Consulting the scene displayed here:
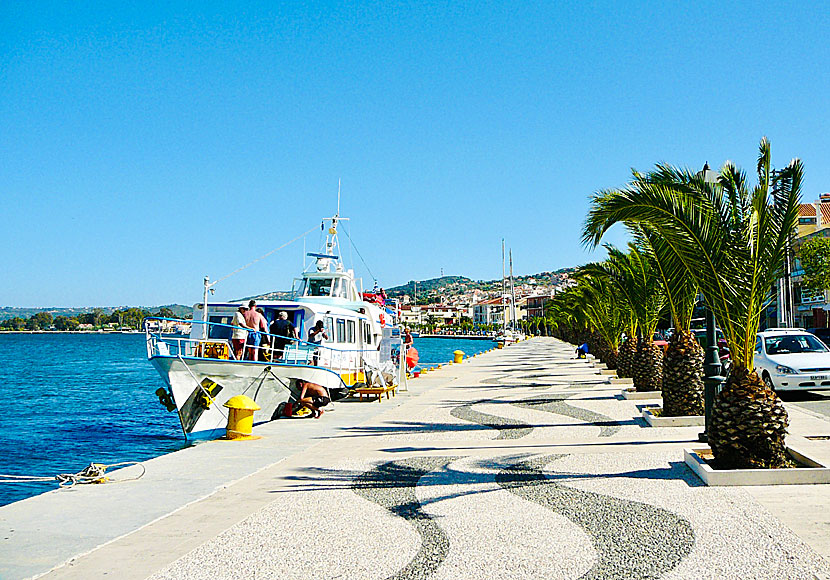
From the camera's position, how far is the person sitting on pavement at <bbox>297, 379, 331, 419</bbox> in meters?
16.9

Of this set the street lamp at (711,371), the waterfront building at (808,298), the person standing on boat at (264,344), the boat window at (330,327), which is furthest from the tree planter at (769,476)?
the waterfront building at (808,298)

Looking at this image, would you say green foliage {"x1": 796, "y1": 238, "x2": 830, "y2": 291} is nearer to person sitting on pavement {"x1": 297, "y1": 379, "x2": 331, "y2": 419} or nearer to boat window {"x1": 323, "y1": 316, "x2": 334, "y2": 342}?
boat window {"x1": 323, "y1": 316, "x2": 334, "y2": 342}

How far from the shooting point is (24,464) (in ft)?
59.3

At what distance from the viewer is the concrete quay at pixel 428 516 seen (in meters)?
5.86

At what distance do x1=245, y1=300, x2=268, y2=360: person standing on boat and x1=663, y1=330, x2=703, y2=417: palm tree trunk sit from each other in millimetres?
8510

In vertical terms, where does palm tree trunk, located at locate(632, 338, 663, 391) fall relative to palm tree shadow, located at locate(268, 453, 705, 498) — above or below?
above

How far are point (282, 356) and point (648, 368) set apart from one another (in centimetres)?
890

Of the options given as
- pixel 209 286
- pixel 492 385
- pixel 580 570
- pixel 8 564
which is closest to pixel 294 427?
pixel 209 286

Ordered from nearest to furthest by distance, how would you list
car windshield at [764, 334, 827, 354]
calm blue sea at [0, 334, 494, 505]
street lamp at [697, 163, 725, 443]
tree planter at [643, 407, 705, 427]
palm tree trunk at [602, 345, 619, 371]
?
street lamp at [697, 163, 725, 443] → tree planter at [643, 407, 705, 427] → calm blue sea at [0, 334, 494, 505] → car windshield at [764, 334, 827, 354] → palm tree trunk at [602, 345, 619, 371]

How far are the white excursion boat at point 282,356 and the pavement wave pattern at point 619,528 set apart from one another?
26.5 ft

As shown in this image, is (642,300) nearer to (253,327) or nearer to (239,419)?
(253,327)

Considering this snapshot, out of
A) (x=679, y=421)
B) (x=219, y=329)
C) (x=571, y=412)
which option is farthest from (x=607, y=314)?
(x=679, y=421)

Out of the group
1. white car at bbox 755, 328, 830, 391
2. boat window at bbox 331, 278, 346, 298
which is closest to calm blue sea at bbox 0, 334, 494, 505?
boat window at bbox 331, 278, 346, 298

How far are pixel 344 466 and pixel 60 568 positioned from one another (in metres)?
4.65
